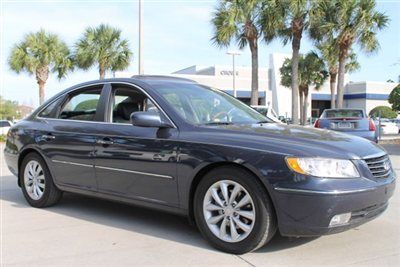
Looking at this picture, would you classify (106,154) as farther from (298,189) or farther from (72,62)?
(72,62)

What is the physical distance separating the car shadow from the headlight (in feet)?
2.94

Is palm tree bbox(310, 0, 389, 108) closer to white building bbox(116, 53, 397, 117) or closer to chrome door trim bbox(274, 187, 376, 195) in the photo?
chrome door trim bbox(274, 187, 376, 195)

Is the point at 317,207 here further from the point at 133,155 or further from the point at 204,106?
the point at 133,155

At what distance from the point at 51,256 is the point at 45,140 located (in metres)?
2.06

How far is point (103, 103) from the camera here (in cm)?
553

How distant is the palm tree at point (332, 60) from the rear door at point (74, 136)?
2086 cm

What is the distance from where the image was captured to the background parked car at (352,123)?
11.7 m

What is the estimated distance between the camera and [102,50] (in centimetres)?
2662

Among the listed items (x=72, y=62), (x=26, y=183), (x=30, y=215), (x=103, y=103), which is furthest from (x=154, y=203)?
(x=72, y=62)

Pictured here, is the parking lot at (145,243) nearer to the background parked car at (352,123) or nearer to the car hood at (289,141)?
the car hood at (289,141)

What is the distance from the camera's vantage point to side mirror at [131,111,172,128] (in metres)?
4.67

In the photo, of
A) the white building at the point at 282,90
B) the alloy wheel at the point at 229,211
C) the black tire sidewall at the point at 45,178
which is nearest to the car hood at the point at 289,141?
the alloy wheel at the point at 229,211

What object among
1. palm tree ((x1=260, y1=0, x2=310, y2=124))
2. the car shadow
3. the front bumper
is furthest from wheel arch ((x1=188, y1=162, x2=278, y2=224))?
palm tree ((x1=260, y1=0, x2=310, y2=124))

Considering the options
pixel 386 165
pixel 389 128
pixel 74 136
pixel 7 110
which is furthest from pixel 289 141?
pixel 7 110
